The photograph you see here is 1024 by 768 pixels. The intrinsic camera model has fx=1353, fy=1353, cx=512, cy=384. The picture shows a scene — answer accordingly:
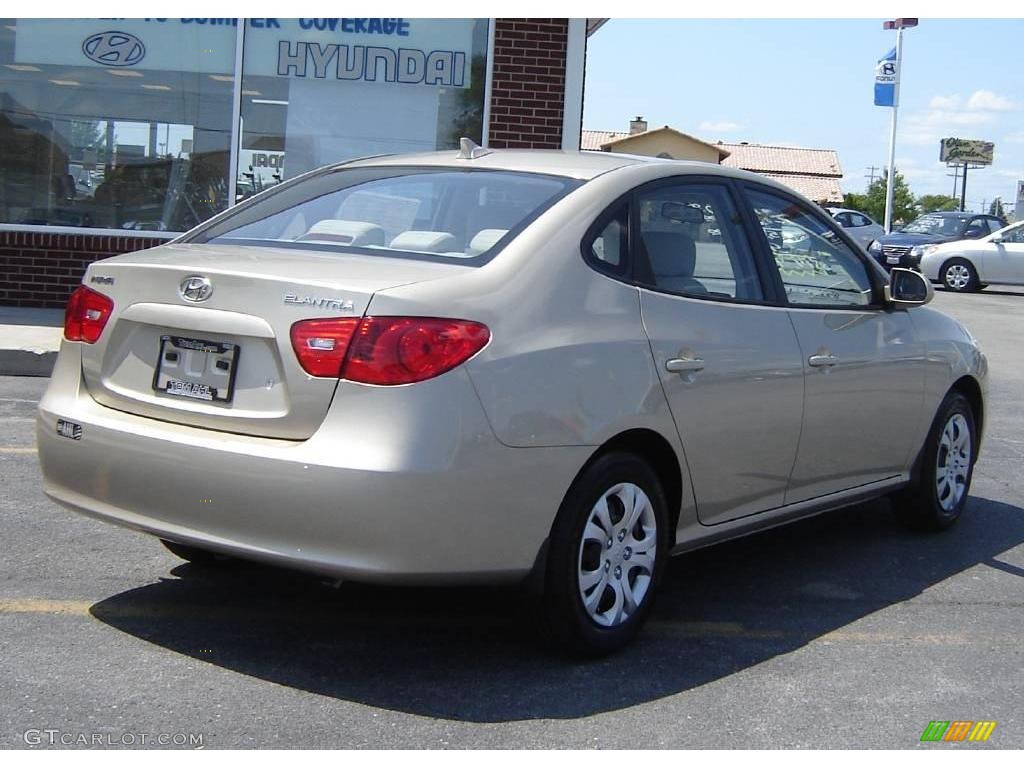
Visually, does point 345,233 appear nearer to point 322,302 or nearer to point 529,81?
point 322,302

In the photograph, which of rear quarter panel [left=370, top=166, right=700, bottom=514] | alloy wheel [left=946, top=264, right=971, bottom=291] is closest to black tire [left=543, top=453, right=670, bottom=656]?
rear quarter panel [left=370, top=166, right=700, bottom=514]

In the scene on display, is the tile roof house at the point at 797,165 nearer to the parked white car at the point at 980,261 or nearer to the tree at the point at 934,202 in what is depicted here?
the tree at the point at 934,202

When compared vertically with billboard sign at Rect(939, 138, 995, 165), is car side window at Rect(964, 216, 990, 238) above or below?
below

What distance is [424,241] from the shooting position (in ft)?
13.9

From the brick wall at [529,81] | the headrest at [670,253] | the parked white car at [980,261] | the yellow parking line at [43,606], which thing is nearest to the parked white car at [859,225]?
the parked white car at [980,261]

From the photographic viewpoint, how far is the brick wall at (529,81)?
41.3ft

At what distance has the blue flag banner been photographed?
129 feet

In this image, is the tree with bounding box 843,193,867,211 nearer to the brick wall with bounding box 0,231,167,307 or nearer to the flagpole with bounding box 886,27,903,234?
the flagpole with bounding box 886,27,903,234

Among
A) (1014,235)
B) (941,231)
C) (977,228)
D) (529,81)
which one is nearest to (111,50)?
(529,81)

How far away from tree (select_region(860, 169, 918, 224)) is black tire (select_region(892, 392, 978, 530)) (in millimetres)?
91988

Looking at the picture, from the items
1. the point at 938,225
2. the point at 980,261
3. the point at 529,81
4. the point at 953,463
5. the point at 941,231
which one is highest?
the point at 529,81

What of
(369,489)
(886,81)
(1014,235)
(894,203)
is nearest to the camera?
(369,489)

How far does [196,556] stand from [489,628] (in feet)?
3.86

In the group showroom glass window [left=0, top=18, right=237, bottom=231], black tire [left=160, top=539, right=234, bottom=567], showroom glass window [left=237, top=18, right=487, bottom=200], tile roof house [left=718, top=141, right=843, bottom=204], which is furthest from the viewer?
tile roof house [left=718, top=141, right=843, bottom=204]
